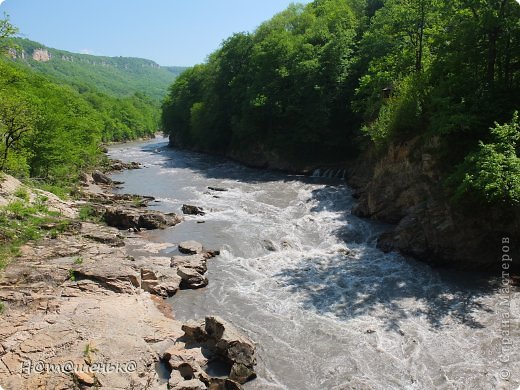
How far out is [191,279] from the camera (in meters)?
16.3

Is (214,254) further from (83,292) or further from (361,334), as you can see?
(361,334)

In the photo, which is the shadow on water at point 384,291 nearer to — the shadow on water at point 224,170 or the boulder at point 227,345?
the boulder at point 227,345

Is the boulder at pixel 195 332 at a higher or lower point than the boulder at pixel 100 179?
lower

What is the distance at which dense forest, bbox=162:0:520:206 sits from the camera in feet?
57.2

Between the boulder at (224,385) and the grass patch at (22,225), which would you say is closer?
the boulder at (224,385)

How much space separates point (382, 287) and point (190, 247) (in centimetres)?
927

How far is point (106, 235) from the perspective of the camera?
20.2 meters

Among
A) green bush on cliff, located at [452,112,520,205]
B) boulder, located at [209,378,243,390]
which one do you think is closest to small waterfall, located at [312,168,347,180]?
green bush on cliff, located at [452,112,520,205]

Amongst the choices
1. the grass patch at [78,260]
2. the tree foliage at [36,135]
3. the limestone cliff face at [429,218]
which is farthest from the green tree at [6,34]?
the limestone cliff face at [429,218]

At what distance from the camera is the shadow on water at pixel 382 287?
13719 mm

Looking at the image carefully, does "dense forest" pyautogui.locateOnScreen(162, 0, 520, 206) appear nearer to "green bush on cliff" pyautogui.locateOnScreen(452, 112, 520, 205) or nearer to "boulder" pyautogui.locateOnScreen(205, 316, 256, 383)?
"green bush on cliff" pyautogui.locateOnScreen(452, 112, 520, 205)

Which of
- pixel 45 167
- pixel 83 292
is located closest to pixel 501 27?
pixel 83 292

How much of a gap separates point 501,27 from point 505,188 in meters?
7.98

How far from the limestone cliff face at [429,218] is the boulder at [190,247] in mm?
9100
